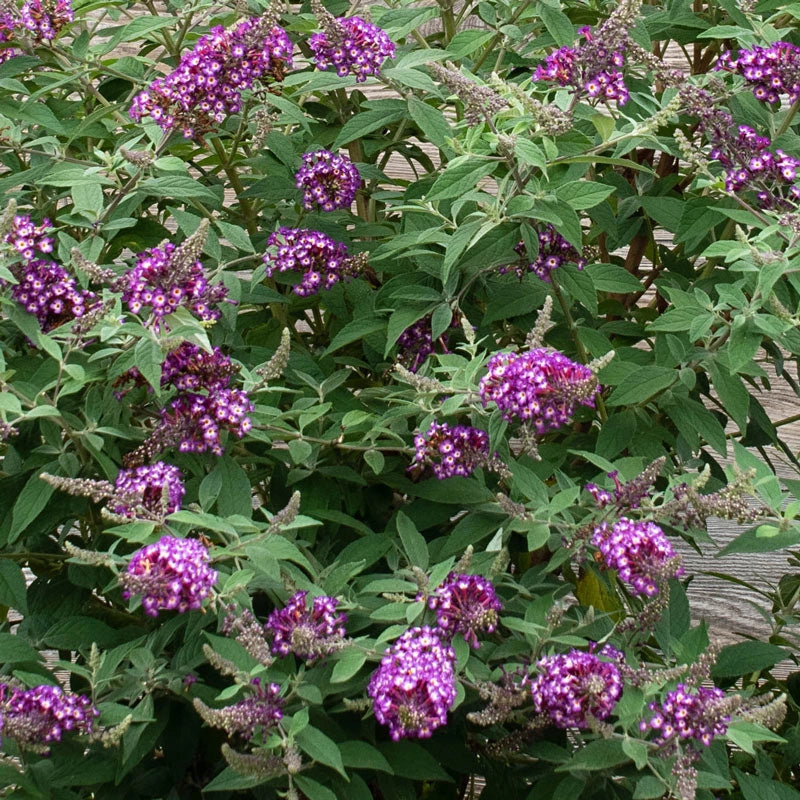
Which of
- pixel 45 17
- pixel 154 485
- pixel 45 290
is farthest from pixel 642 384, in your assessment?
pixel 45 17

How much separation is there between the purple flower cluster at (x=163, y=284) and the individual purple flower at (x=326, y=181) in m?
0.44

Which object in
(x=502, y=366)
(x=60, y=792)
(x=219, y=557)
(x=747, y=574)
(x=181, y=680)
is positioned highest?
(x=502, y=366)

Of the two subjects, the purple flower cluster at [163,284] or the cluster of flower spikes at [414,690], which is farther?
the purple flower cluster at [163,284]

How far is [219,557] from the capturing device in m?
1.69

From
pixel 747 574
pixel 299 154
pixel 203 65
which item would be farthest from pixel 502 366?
pixel 747 574

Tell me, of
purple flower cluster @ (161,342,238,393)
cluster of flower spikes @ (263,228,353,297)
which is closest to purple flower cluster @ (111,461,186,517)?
purple flower cluster @ (161,342,238,393)

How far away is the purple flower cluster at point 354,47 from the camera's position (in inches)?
81.8

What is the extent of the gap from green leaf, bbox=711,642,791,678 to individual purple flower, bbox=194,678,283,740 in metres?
0.80

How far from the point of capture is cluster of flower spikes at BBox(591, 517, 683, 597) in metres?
1.66

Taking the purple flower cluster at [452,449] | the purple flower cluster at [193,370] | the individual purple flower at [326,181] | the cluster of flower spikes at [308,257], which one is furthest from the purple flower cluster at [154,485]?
the individual purple flower at [326,181]

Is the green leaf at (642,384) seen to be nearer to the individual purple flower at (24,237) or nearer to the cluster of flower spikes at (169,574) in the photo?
the cluster of flower spikes at (169,574)

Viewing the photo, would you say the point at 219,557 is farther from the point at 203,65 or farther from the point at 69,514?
the point at 203,65

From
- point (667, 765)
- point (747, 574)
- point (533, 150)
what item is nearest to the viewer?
point (667, 765)

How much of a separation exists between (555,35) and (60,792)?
1575 millimetres
